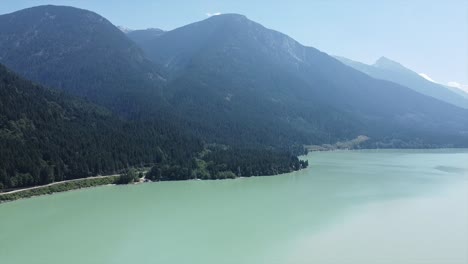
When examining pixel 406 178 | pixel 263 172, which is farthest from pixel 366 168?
pixel 263 172

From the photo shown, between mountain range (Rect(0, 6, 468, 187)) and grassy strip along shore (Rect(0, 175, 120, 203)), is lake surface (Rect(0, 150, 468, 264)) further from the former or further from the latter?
mountain range (Rect(0, 6, 468, 187))

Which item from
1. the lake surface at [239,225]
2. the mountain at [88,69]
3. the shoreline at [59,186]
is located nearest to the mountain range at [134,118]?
the mountain at [88,69]

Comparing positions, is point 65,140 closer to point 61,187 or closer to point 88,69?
point 61,187

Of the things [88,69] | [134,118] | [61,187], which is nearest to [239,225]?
[61,187]

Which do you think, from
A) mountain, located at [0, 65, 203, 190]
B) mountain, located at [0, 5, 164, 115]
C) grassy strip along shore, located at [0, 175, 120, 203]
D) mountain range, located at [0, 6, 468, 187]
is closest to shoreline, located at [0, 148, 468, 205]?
grassy strip along shore, located at [0, 175, 120, 203]

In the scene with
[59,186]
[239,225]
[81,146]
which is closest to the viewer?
[239,225]

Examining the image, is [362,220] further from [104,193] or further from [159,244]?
[104,193]
